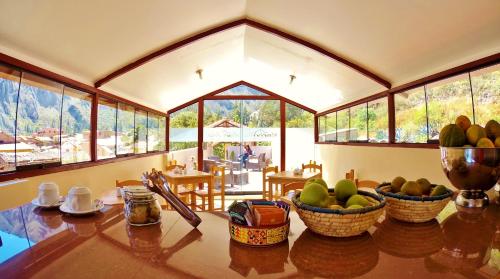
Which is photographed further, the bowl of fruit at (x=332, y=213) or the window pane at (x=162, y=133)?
the window pane at (x=162, y=133)

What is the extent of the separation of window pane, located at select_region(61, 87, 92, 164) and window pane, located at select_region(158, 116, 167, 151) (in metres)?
3.09

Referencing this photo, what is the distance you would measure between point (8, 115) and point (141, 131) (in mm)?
3211

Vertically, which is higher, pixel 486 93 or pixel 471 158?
pixel 486 93

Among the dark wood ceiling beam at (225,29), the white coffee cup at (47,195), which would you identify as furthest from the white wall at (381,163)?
the white coffee cup at (47,195)

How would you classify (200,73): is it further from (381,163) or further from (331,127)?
(381,163)

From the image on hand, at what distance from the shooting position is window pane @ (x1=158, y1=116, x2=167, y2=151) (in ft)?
22.2

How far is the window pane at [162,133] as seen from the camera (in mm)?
6777

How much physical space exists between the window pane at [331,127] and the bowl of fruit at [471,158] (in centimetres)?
496

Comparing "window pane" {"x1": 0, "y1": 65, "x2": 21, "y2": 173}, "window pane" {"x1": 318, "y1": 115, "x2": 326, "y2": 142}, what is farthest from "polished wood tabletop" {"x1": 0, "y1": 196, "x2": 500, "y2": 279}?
"window pane" {"x1": 318, "y1": 115, "x2": 326, "y2": 142}

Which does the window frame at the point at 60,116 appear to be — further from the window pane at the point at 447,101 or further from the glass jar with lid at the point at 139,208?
the window pane at the point at 447,101

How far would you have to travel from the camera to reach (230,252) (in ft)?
2.59

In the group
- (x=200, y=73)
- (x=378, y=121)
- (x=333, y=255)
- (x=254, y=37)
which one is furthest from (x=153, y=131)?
(x=333, y=255)

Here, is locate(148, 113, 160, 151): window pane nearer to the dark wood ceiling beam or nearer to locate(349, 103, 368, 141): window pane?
the dark wood ceiling beam

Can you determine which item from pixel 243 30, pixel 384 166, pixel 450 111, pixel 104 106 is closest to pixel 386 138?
pixel 384 166
